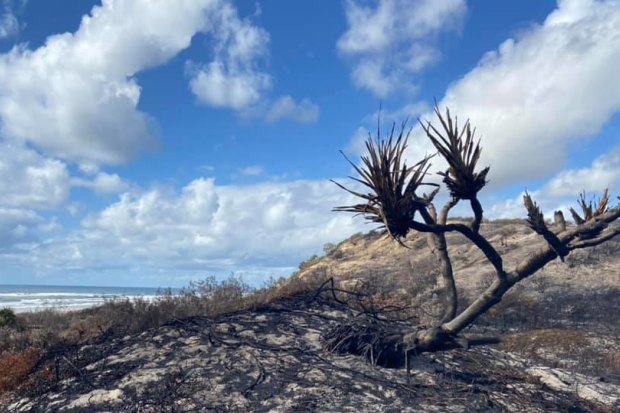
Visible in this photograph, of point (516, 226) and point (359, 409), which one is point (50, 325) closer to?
point (359, 409)

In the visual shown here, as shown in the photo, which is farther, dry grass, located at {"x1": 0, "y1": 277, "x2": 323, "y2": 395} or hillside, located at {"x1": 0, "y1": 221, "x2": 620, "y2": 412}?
dry grass, located at {"x1": 0, "y1": 277, "x2": 323, "y2": 395}

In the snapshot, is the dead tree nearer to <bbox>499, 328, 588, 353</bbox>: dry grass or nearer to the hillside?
the hillside

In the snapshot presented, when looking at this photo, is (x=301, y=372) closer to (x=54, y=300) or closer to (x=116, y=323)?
(x=116, y=323)

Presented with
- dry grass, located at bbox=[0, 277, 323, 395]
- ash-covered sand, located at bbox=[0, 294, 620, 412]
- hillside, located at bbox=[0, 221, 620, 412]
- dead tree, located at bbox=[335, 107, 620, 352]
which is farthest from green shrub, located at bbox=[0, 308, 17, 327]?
dead tree, located at bbox=[335, 107, 620, 352]

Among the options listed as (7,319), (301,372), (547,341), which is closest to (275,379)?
(301,372)

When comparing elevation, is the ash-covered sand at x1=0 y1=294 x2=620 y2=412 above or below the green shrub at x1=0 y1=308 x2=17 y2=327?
below

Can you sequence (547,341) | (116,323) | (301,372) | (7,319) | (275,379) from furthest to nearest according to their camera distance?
(7,319), (547,341), (116,323), (301,372), (275,379)

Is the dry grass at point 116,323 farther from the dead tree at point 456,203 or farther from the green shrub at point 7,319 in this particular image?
the dead tree at point 456,203

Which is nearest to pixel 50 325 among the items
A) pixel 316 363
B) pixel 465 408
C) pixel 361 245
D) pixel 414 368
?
pixel 316 363

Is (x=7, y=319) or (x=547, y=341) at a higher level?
(x=7, y=319)

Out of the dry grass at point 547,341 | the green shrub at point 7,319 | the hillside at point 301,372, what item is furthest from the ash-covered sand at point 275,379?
the green shrub at point 7,319

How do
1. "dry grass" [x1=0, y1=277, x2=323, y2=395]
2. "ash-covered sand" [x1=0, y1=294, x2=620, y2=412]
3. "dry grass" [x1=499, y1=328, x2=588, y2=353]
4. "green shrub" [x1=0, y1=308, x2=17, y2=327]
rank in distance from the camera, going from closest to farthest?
1. "ash-covered sand" [x1=0, y1=294, x2=620, y2=412]
2. "dry grass" [x1=0, y1=277, x2=323, y2=395]
3. "dry grass" [x1=499, y1=328, x2=588, y2=353]
4. "green shrub" [x1=0, y1=308, x2=17, y2=327]

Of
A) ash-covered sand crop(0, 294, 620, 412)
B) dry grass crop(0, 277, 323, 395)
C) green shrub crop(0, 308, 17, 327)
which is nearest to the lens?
ash-covered sand crop(0, 294, 620, 412)

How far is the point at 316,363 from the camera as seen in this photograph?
28.1ft
